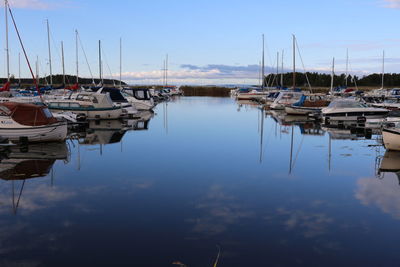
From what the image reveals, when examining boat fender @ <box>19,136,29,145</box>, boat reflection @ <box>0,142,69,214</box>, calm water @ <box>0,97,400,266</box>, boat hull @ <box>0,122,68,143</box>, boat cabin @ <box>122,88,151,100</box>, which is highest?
boat cabin @ <box>122,88,151,100</box>

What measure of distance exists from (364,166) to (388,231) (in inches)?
287

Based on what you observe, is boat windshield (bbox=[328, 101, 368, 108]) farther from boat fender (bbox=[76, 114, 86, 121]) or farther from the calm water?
boat fender (bbox=[76, 114, 86, 121])

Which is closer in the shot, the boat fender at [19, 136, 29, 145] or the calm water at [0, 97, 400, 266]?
the calm water at [0, 97, 400, 266]

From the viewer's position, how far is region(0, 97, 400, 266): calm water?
710 cm

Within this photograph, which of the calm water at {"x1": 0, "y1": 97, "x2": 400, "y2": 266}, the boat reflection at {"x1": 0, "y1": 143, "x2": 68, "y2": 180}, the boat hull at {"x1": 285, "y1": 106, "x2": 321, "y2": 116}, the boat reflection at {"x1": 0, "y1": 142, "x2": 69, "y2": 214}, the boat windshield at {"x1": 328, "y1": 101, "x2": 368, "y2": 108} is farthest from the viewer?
the boat hull at {"x1": 285, "y1": 106, "x2": 321, "y2": 116}

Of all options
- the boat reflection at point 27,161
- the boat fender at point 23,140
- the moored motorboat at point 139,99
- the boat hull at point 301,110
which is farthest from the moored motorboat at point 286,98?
the boat fender at point 23,140

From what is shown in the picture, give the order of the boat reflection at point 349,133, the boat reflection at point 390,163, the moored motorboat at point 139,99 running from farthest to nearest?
1. the moored motorboat at point 139,99
2. the boat reflection at point 349,133
3. the boat reflection at point 390,163

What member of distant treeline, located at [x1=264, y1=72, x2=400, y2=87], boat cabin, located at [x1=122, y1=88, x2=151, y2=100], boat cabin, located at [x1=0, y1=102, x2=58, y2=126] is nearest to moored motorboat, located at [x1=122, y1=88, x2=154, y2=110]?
boat cabin, located at [x1=122, y1=88, x2=151, y2=100]

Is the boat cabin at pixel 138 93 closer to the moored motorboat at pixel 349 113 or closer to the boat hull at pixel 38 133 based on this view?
the moored motorboat at pixel 349 113

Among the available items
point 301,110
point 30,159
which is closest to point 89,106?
point 30,159

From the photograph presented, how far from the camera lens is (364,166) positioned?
1518cm

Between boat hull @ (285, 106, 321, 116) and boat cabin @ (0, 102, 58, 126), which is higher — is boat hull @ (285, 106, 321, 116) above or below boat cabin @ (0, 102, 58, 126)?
below

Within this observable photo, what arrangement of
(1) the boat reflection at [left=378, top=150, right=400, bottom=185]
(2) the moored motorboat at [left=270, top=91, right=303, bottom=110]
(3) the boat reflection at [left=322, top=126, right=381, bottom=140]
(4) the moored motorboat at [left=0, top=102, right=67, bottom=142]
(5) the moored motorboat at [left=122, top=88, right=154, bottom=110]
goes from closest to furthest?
1. (1) the boat reflection at [left=378, top=150, right=400, bottom=185]
2. (4) the moored motorboat at [left=0, top=102, right=67, bottom=142]
3. (3) the boat reflection at [left=322, top=126, right=381, bottom=140]
4. (5) the moored motorboat at [left=122, top=88, right=154, bottom=110]
5. (2) the moored motorboat at [left=270, top=91, right=303, bottom=110]

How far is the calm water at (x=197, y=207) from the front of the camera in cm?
710
